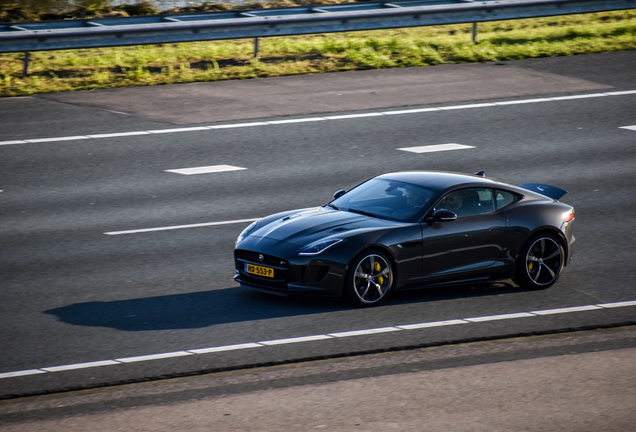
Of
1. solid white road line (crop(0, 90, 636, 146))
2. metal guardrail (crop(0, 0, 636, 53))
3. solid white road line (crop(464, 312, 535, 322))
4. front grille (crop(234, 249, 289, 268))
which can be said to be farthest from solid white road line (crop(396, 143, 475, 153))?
solid white road line (crop(464, 312, 535, 322))

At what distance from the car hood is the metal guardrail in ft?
35.1

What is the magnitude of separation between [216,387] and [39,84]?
13.5 meters

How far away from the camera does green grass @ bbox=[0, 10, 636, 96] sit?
66.7ft

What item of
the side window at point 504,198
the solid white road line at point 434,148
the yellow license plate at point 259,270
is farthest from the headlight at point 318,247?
the solid white road line at point 434,148

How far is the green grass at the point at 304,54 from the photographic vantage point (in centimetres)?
2033

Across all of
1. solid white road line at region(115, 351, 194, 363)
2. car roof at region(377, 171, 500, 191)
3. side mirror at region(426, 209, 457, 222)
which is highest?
car roof at region(377, 171, 500, 191)

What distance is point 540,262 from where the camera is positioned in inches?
424

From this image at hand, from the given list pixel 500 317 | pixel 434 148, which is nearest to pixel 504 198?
pixel 500 317

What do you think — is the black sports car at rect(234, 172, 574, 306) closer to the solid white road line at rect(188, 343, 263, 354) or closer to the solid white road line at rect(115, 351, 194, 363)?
the solid white road line at rect(188, 343, 263, 354)

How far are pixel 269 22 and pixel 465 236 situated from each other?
461 inches

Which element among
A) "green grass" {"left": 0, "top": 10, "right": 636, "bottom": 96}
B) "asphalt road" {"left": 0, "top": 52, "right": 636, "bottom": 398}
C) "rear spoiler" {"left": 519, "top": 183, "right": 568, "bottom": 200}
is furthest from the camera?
"green grass" {"left": 0, "top": 10, "right": 636, "bottom": 96}

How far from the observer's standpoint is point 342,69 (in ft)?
70.3

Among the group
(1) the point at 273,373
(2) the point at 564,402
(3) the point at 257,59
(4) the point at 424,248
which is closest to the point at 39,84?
(3) the point at 257,59

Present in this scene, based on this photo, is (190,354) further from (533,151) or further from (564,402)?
(533,151)
